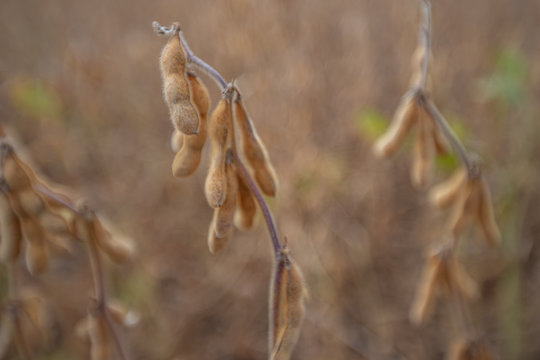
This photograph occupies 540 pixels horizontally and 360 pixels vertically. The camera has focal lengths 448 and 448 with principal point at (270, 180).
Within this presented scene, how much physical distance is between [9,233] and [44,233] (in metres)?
0.09

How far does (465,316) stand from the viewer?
1.34m

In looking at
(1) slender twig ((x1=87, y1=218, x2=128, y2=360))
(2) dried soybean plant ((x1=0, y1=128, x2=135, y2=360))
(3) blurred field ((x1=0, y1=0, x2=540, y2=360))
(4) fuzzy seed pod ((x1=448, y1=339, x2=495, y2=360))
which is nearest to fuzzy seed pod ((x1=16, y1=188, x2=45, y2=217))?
(2) dried soybean plant ((x1=0, y1=128, x2=135, y2=360))

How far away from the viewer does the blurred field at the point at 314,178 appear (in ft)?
6.70

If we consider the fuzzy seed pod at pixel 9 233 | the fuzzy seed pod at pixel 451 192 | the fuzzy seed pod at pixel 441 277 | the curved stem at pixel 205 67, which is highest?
the curved stem at pixel 205 67

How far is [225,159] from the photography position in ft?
3.09

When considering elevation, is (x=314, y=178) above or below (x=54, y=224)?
above

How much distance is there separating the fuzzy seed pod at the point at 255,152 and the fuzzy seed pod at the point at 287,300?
173 mm

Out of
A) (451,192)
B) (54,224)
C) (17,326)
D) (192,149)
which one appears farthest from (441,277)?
(17,326)

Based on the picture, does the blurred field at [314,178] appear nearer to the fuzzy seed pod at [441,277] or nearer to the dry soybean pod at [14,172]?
the fuzzy seed pod at [441,277]

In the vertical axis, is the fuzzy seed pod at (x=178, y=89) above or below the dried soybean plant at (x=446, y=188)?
above

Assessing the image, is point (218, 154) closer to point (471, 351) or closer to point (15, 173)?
point (15, 173)

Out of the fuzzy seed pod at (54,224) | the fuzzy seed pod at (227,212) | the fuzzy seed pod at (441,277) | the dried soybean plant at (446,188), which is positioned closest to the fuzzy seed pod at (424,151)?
the dried soybean plant at (446,188)

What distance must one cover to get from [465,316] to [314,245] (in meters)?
1.00

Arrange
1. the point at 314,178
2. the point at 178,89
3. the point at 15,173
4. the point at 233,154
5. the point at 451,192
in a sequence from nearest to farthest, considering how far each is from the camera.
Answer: the point at 178,89 < the point at 233,154 < the point at 15,173 < the point at 451,192 < the point at 314,178
